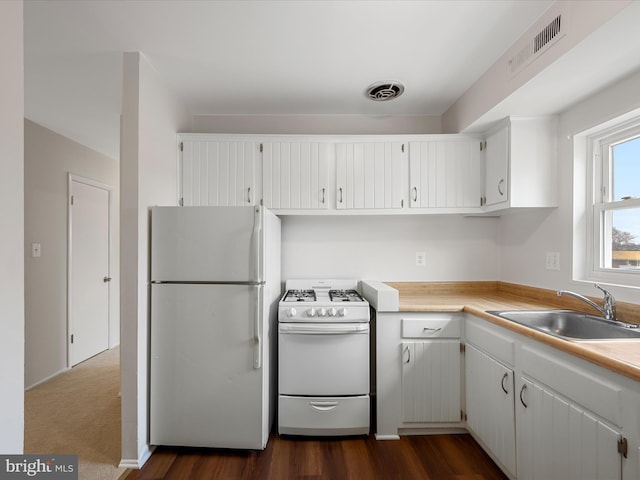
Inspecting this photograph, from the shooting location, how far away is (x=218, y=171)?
8.04ft

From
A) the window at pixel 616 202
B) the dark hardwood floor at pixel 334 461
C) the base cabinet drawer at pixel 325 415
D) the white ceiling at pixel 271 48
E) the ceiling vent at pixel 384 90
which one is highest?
the white ceiling at pixel 271 48

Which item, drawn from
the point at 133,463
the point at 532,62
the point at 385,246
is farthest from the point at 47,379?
the point at 532,62

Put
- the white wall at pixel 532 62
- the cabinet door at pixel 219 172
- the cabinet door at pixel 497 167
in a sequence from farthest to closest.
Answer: the cabinet door at pixel 219 172 → the cabinet door at pixel 497 167 → the white wall at pixel 532 62

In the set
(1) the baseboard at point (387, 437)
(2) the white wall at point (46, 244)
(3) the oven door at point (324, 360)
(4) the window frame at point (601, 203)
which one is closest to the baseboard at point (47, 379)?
(2) the white wall at point (46, 244)

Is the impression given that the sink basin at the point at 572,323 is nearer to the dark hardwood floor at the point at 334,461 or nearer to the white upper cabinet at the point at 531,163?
the white upper cabinet at the point at 531,163

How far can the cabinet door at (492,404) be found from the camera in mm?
1628

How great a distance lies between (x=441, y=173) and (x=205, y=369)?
2202 millimetres

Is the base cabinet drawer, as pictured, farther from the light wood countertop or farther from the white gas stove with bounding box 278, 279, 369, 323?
the light wood countertop

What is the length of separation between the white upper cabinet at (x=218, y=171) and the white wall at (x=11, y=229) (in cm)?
136

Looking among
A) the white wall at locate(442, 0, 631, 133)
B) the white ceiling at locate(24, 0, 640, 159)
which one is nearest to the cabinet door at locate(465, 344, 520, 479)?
the white wall at locate(442, 0, 631, 133)

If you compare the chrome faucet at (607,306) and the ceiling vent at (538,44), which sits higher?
the ceiling vent at (538,44)

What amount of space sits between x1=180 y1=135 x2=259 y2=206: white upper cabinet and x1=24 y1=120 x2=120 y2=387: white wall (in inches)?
66.0

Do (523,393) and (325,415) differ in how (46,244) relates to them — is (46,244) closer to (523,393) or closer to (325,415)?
(325,415)

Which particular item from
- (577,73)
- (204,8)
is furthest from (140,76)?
(577,73)
